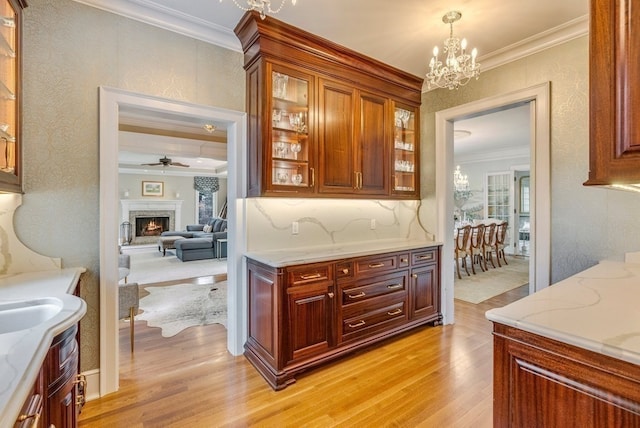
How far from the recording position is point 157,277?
571 cm

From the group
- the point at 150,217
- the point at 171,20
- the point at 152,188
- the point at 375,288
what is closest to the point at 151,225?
the point at 150,217

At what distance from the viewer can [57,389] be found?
1.17 m

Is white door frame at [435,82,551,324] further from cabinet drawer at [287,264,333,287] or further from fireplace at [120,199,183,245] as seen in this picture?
fireplace at [120,199,183,245]

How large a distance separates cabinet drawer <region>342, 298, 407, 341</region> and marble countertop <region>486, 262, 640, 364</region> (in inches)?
61.5

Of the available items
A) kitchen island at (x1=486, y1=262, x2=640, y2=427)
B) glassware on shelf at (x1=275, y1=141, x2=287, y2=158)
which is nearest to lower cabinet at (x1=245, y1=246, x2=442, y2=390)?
glassware on shelf at (x1=275, y1=141, x2=287, y2=158)

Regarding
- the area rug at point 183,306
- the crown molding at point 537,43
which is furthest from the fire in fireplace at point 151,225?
the crown molding at point 537,43

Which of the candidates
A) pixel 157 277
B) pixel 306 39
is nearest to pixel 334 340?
pixel 306 39

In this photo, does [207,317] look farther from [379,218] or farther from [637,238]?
[637,238]

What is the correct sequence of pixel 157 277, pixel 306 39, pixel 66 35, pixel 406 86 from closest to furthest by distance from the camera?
pixel 66 35
pixel 306 39
pixel 406 86
pixel 157 277

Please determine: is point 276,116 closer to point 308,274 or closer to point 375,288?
point 308,274

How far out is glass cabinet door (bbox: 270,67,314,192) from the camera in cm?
260

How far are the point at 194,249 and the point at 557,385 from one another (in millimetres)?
7590

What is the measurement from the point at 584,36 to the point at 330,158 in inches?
89.8

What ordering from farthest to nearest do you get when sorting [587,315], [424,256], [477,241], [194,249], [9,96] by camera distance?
[194,249]
[477,241]
[424,256]
[9,96]
[587,315]
